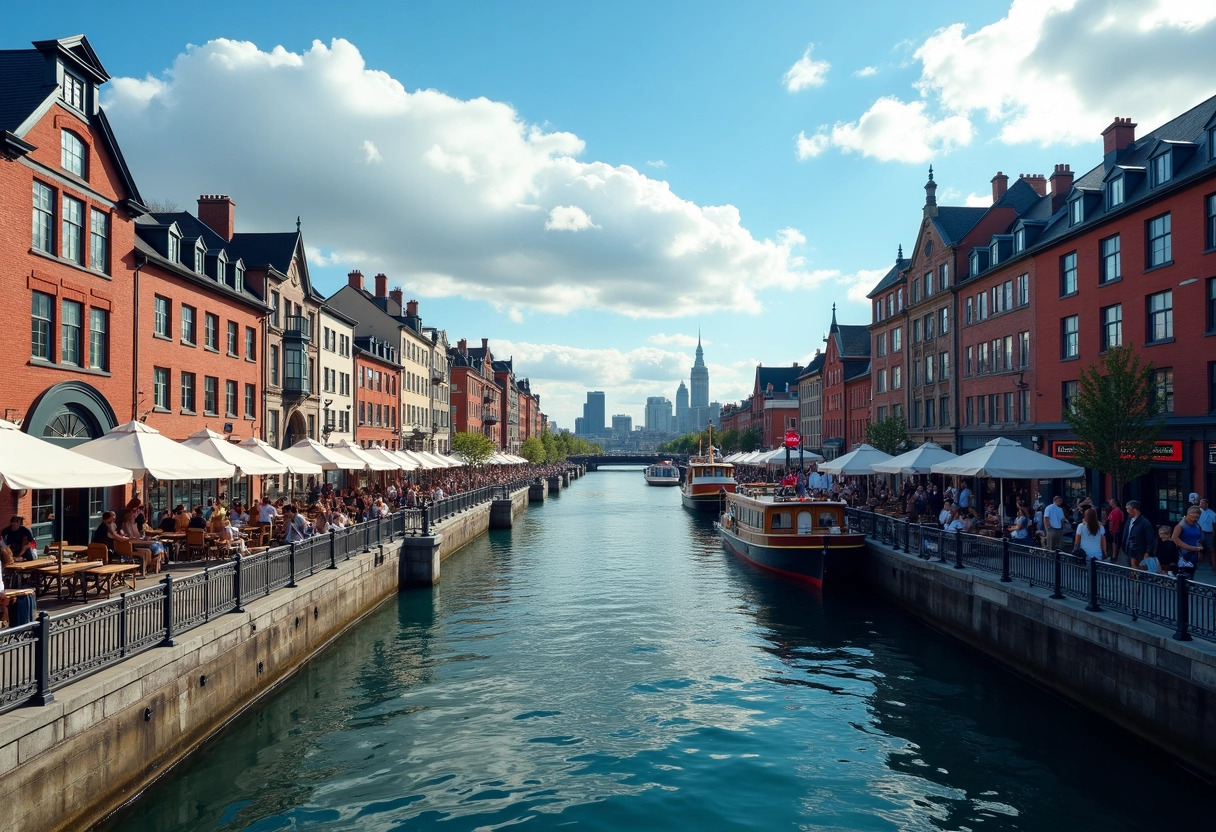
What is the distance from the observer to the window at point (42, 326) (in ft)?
71.1

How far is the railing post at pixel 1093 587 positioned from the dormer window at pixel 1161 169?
20050 mm

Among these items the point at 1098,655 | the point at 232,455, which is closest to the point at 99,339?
the point at 232,455

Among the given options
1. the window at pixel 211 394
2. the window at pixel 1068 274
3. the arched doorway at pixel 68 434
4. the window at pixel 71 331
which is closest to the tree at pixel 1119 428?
the window at pixel 1068 274

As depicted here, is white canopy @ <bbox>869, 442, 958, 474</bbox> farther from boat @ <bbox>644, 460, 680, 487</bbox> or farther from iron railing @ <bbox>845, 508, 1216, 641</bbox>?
boat @ <bbox>644, 460, 680, 487</bbox>

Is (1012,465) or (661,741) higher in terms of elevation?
(1012,465)

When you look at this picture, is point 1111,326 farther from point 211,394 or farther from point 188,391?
point 211,394

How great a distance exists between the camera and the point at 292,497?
1454 inches

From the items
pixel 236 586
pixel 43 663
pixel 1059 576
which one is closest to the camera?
pixel 43 663

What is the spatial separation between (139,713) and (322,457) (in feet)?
51.5

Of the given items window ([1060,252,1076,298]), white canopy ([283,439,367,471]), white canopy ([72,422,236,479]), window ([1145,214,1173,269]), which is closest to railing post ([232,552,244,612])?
white canopy ([72,422,236,479])

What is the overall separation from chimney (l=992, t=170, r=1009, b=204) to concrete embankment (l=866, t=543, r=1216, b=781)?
3863 cm

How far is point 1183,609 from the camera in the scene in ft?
39.9

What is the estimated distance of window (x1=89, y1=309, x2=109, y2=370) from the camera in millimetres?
24400

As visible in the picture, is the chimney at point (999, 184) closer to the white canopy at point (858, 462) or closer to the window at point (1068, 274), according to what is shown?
the window at point (1068, 274)
